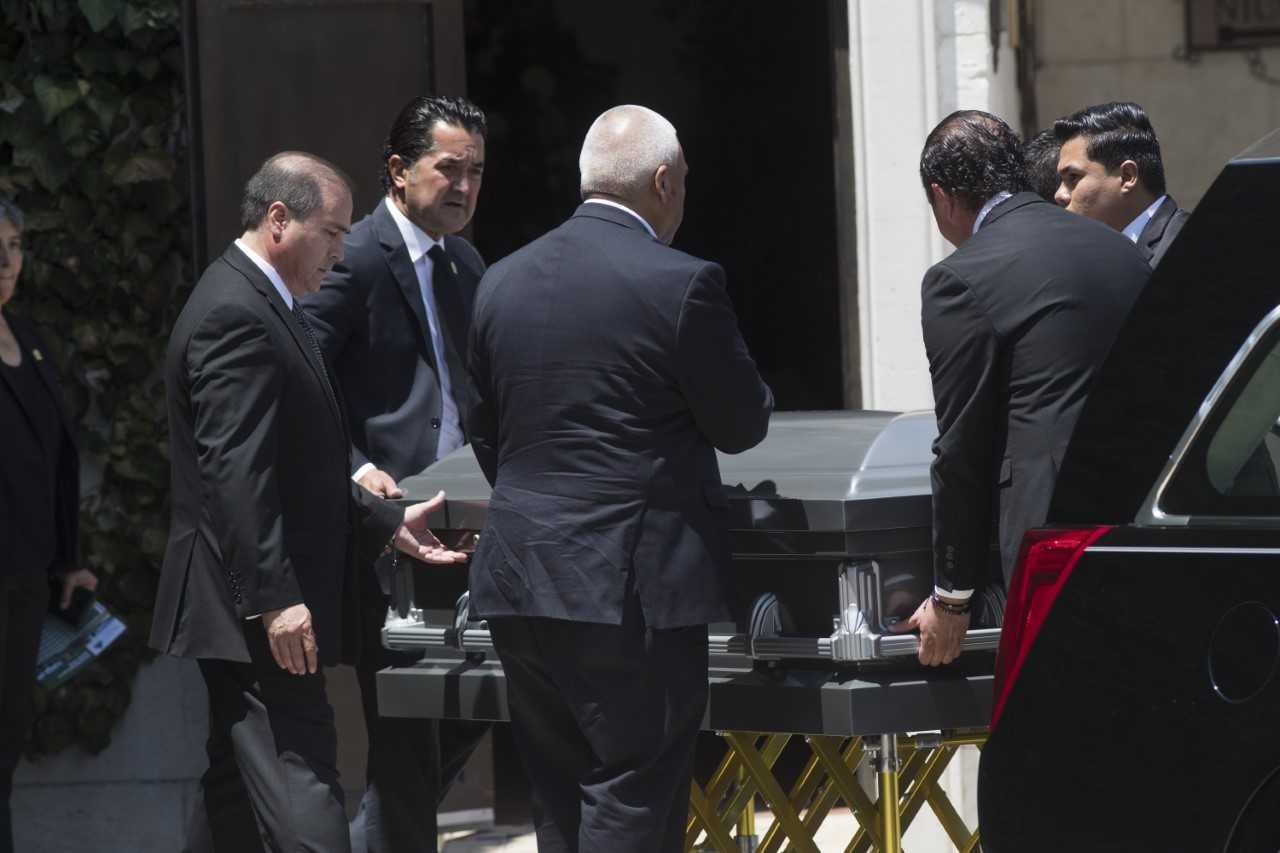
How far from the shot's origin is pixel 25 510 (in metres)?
5.73

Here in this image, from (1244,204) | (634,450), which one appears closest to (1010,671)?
(1244,204)

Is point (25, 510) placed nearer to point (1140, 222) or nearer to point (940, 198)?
point (940, 198)

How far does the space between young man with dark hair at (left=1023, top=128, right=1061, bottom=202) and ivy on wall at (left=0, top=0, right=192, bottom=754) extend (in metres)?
2.63

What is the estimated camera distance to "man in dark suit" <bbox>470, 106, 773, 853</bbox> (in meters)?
3.96

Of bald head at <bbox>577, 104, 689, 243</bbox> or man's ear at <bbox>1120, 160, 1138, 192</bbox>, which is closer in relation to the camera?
bald head at <bbox>577, 104, 689, 243</bbox>

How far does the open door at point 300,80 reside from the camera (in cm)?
648

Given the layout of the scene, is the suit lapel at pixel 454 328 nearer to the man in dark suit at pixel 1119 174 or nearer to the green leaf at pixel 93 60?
the man in dark suit at pixel 1119 174

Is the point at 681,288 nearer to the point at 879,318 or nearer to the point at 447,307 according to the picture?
the point at 447,307

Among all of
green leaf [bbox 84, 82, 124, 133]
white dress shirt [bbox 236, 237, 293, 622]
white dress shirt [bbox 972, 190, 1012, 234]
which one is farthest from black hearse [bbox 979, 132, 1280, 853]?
green leaf [bbox 84, 82, 124, 133]

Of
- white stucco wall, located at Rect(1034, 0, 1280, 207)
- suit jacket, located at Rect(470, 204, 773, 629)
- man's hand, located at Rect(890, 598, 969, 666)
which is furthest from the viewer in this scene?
white stucco wall, located at Rect(1034, 0, 1280, 207)

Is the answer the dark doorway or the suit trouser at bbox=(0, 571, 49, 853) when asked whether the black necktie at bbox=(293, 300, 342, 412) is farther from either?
the dark doorway

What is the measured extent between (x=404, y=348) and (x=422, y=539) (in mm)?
596

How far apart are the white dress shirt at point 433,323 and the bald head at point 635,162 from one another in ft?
3.73

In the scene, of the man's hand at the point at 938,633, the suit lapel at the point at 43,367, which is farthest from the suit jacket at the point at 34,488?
the man's hand at the point at 938,633
